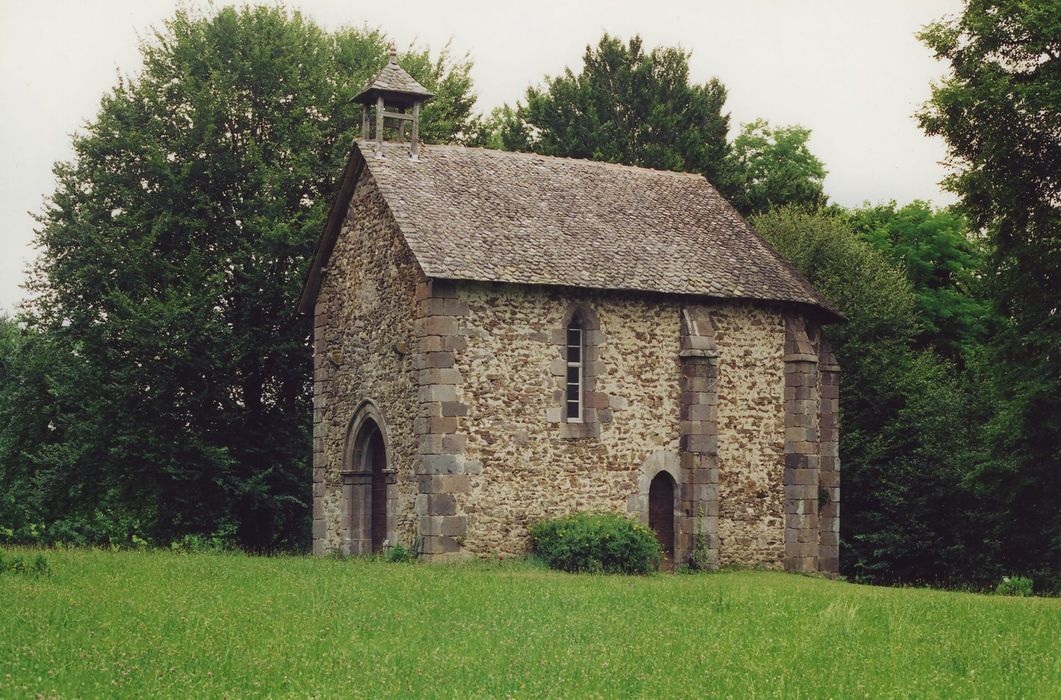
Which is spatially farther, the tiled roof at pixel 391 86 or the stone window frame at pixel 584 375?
the tiled roof at pixel 391 86

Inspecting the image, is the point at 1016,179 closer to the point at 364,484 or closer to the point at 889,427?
the point at 889,427

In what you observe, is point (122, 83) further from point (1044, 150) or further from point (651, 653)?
point (651, 653)

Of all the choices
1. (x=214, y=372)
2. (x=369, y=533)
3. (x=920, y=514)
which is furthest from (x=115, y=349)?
(x=920, y=514)

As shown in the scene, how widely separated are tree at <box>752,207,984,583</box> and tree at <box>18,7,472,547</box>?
14.9 metres

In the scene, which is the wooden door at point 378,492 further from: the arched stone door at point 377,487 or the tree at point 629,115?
the tree at point 629,115

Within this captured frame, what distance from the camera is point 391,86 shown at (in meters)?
30.5

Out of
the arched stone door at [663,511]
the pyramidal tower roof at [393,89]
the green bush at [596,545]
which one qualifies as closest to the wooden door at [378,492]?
the green bush at [596,545]

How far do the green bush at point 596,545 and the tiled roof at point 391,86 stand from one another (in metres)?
10.3

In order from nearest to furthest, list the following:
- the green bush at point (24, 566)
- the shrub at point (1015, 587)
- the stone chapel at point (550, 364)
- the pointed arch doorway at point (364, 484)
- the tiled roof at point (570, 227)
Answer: the green bush at point (24, 566) < the stone chapel at point (550, 364) < the tiled roof at point (570, 227) < the shrub at point (1015, 587) < the pointed arch doorway at point (364, 484)

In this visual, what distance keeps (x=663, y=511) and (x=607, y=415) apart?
267 centimetres

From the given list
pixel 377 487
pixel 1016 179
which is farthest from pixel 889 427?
pixel 377 487

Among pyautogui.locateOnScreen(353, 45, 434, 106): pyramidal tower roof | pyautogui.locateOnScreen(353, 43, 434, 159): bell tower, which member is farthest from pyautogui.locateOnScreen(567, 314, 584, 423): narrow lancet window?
pyautogui.locateOnScreen(353, 45, 434, 106): pyramidal tower roof

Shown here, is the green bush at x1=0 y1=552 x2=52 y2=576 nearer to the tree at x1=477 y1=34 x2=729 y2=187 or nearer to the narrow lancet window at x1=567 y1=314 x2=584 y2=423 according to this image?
the narrow lancet window at x1=567 y1=314 x2=584 y2=423

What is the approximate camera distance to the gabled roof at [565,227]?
90.9 feet
